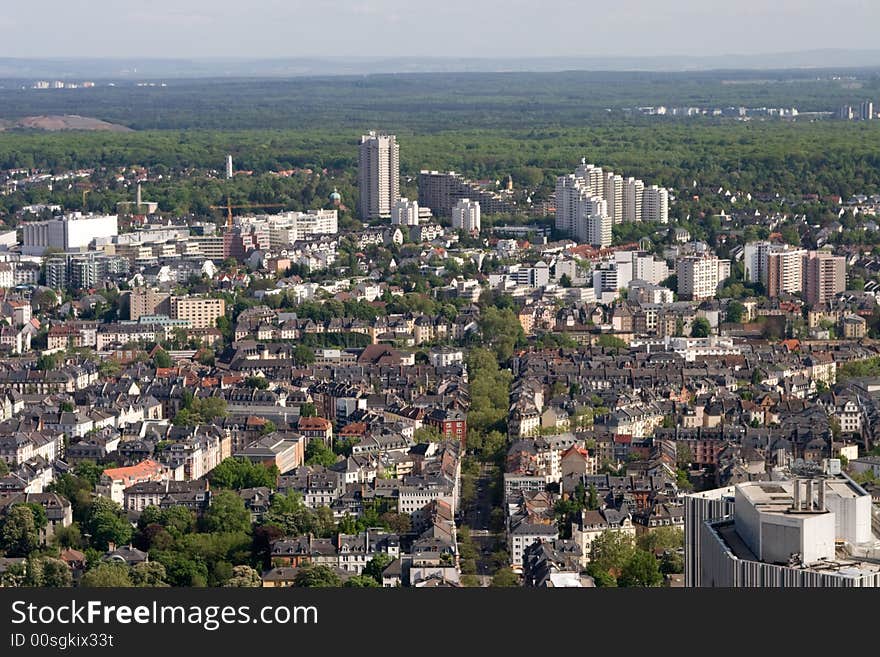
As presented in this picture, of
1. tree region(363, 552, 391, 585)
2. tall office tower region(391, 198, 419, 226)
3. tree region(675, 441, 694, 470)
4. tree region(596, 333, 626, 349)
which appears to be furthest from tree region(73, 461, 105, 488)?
tall office tower region(391, 198, 419, 226)

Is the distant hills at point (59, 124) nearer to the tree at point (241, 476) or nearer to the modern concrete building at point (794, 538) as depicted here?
the tree at point (241, 476)

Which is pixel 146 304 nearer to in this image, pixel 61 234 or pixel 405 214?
pixel 61 234

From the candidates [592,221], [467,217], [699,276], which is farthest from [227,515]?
[467,217]

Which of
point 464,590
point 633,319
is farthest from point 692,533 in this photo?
point 633,319

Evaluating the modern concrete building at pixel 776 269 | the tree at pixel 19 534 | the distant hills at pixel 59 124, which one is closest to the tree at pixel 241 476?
the tree at pixel 19 534

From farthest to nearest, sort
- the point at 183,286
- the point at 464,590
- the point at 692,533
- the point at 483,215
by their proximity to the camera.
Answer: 1. the point at 483,215
2. the point at 183,286
3. the point at 692,533
4. the point at 464,590

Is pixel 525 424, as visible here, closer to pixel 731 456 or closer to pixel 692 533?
pixel 731 456

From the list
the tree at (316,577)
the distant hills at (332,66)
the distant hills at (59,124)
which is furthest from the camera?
the distant hills at (332,66)
